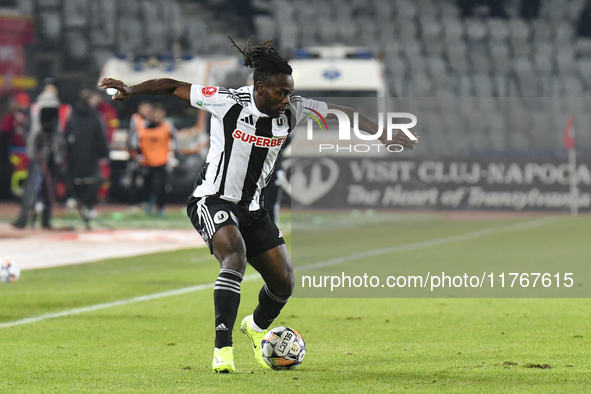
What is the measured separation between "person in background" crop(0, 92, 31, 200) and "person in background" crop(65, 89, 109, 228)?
9.19 feet

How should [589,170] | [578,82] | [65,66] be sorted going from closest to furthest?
[589,170]
[65,66]
[578,82]

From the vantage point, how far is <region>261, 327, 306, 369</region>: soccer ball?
217 inches

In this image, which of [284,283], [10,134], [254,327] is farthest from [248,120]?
[10,134]

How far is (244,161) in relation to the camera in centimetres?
561

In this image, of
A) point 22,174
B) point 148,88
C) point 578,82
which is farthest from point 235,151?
point 578,82

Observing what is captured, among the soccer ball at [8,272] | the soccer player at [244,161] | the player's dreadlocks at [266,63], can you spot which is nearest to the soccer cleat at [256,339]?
the soccer player at [244,161]

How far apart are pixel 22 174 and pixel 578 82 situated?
637 inches

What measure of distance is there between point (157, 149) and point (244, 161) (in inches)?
563

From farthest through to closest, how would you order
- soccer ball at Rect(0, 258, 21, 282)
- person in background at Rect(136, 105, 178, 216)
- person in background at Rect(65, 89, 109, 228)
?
person in background at Rect(136, 105, 178, 216), person in background at Rect(65, 89, 109, 228), soccer ball at Rect(0, 258, 21, 282)

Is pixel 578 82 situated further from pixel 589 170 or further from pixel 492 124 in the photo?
pixel 589 170

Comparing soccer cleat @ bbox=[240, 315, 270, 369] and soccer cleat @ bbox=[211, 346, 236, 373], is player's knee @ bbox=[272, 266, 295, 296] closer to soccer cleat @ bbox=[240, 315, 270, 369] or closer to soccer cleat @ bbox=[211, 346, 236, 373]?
soccer cleat @ bbox=[240, 315, 270, 369]

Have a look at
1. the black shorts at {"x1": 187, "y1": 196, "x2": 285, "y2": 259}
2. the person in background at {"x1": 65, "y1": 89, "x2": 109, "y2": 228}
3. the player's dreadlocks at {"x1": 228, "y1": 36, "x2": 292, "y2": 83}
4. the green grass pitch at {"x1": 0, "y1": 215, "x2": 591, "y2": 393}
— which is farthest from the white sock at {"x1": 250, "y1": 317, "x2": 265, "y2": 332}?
the person in background at {"x1": 65, "y1": 89, "x2": 109, "y2": 228}

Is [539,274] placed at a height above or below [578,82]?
below

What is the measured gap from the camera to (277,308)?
19.2 feet
